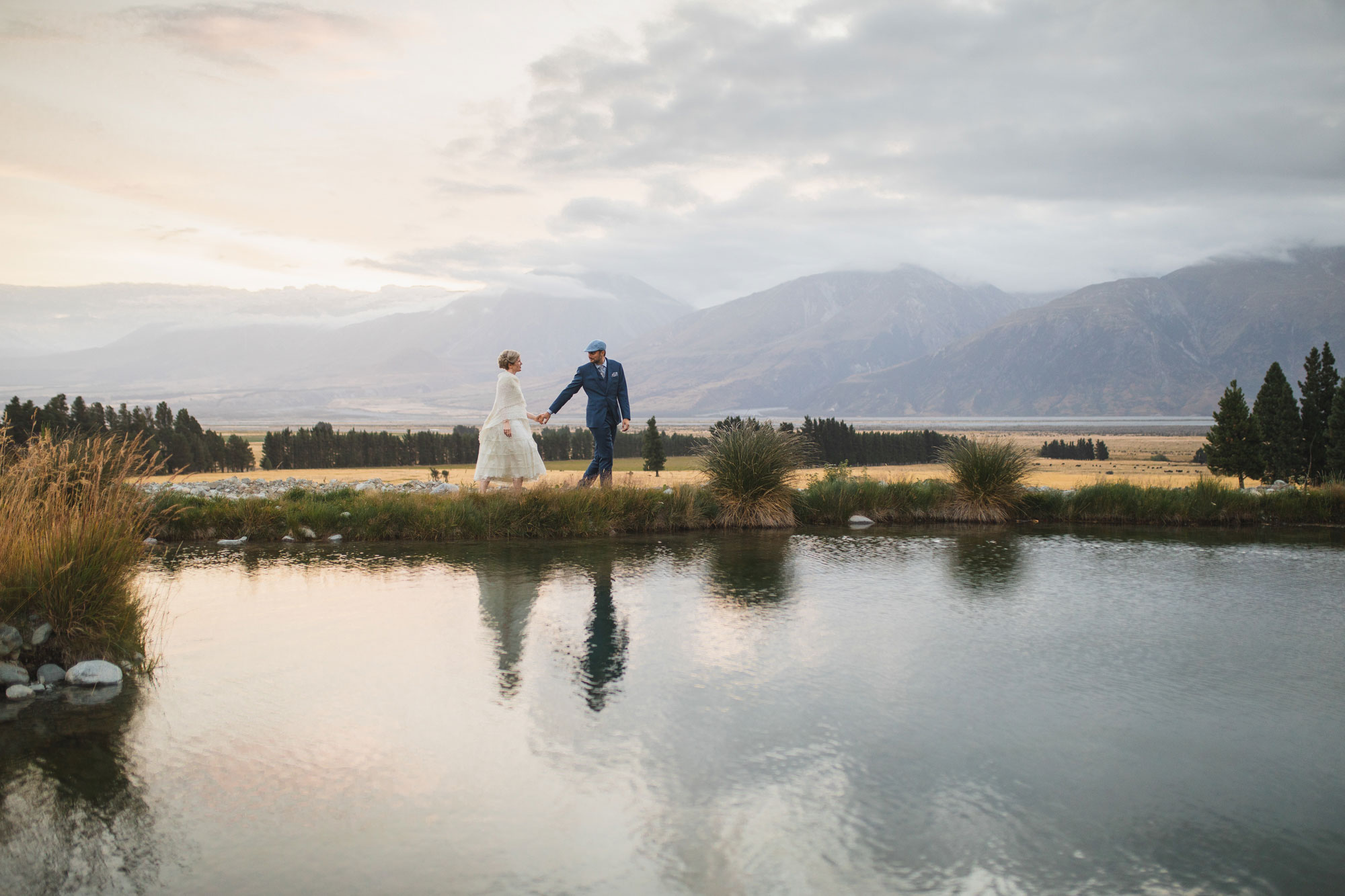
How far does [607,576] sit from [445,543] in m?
3.18

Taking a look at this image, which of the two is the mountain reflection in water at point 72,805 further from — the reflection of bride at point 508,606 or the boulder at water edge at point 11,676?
the reflection of bride at point 508,606

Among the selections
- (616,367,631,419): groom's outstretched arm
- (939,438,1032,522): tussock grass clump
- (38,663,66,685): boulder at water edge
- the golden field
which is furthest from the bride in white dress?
(38,663,66,685): boulder at water edge

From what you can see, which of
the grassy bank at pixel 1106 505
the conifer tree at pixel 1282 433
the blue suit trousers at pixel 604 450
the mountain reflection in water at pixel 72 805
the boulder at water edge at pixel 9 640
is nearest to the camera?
the mountain reflection in water at pixel 72 805

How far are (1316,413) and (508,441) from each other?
61.5 ft

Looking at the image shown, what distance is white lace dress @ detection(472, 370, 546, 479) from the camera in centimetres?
1214

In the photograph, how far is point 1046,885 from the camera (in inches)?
137

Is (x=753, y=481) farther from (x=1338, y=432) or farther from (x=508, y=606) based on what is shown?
(x=1338, y=432)

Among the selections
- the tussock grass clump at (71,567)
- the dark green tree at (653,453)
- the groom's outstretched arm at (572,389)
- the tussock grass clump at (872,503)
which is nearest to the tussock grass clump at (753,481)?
the tussock grass clump at (872,503)

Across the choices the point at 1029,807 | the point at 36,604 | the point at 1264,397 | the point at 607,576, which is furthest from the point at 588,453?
the point at 1029,807

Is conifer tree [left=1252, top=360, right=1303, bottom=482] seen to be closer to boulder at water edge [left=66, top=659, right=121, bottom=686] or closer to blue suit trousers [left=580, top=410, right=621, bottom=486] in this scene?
blue suit trousers [left=580, top=410, right=621, bottom=486]

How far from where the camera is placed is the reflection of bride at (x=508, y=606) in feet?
20.0

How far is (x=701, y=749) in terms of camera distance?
4.68 meters

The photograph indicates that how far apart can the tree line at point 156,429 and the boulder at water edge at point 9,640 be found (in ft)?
43.7

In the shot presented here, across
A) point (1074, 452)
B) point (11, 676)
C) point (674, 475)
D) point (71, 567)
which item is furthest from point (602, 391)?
point (1074, 452)
